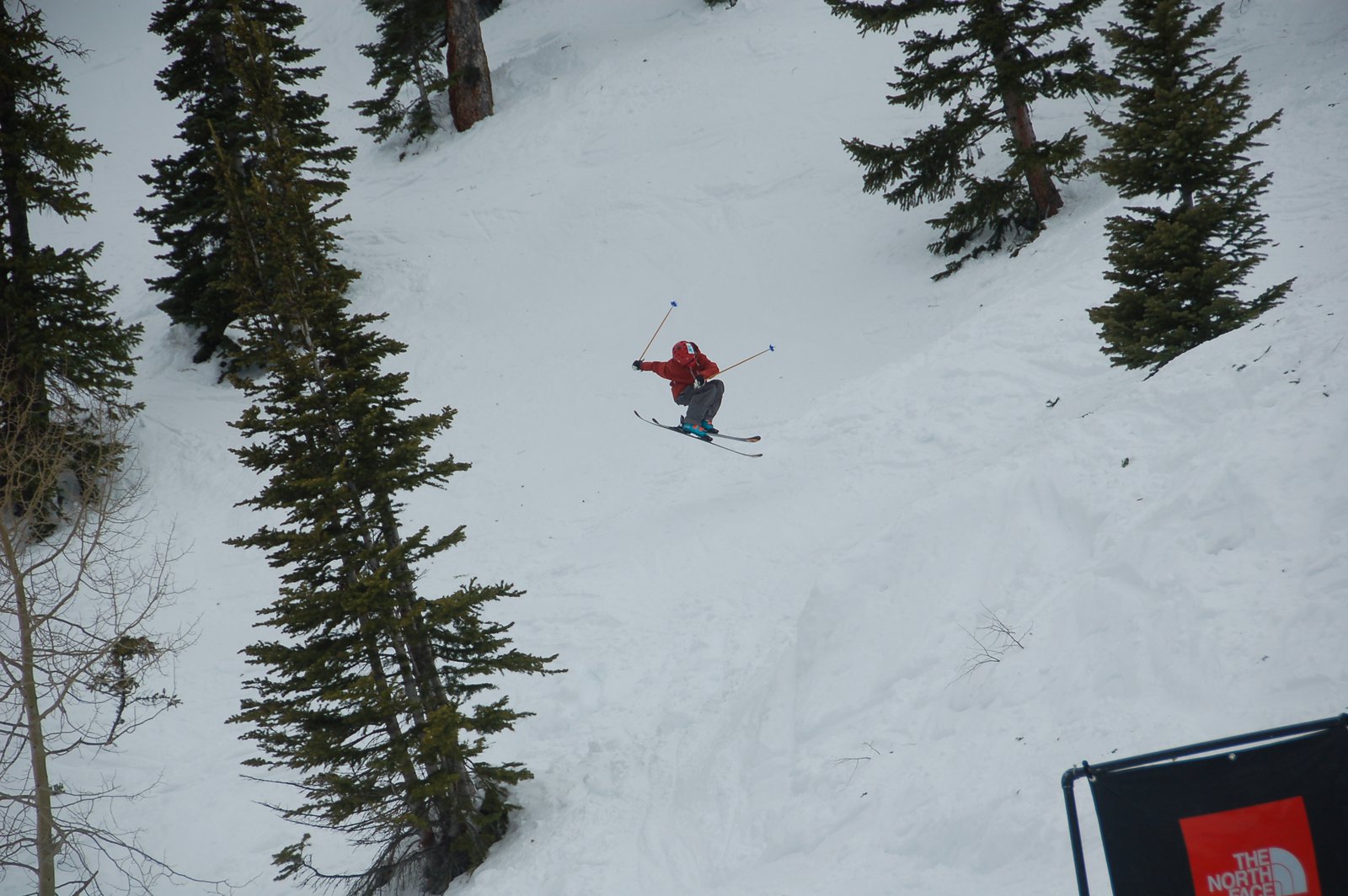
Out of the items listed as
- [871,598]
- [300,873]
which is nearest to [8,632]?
[300,873]

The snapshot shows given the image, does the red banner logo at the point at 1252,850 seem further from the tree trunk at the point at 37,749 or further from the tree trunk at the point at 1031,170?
the tree trunk at the point at 1031,170

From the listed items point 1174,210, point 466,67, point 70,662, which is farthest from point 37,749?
point 466,67

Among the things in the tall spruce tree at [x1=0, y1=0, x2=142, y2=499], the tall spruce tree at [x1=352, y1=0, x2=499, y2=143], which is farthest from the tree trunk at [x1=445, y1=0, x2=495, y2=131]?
the tall spruce tree at [x1=0, y1=0, x2=142, y2=499]

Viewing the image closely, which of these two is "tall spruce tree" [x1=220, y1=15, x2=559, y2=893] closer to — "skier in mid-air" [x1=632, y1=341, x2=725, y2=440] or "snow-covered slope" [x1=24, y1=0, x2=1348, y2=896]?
"snow-covered slope" [x1=24, y1=0, x2=1348, y2=896]

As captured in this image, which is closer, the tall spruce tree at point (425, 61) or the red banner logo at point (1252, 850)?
the red banner logo at point (1252, 850)

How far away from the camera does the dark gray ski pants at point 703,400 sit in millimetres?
13992

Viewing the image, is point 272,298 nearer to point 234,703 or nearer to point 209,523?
point 234,703

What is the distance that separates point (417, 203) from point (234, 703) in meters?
17.1

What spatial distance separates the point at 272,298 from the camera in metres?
8.62

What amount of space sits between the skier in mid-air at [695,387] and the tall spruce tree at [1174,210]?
6029mm

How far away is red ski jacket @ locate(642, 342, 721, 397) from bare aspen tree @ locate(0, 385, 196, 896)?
8088 mm

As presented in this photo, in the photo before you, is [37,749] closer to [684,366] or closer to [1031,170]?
[684,366]

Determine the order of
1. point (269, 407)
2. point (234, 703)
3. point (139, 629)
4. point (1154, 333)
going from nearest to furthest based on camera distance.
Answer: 1. point (269, 407)
2. point (1154, 333)
3. point (234, 703)
4. point (139, 629)

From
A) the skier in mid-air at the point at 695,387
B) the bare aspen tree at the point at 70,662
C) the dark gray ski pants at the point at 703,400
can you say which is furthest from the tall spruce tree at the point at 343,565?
the dark gray ski pants at the point at 703,400
